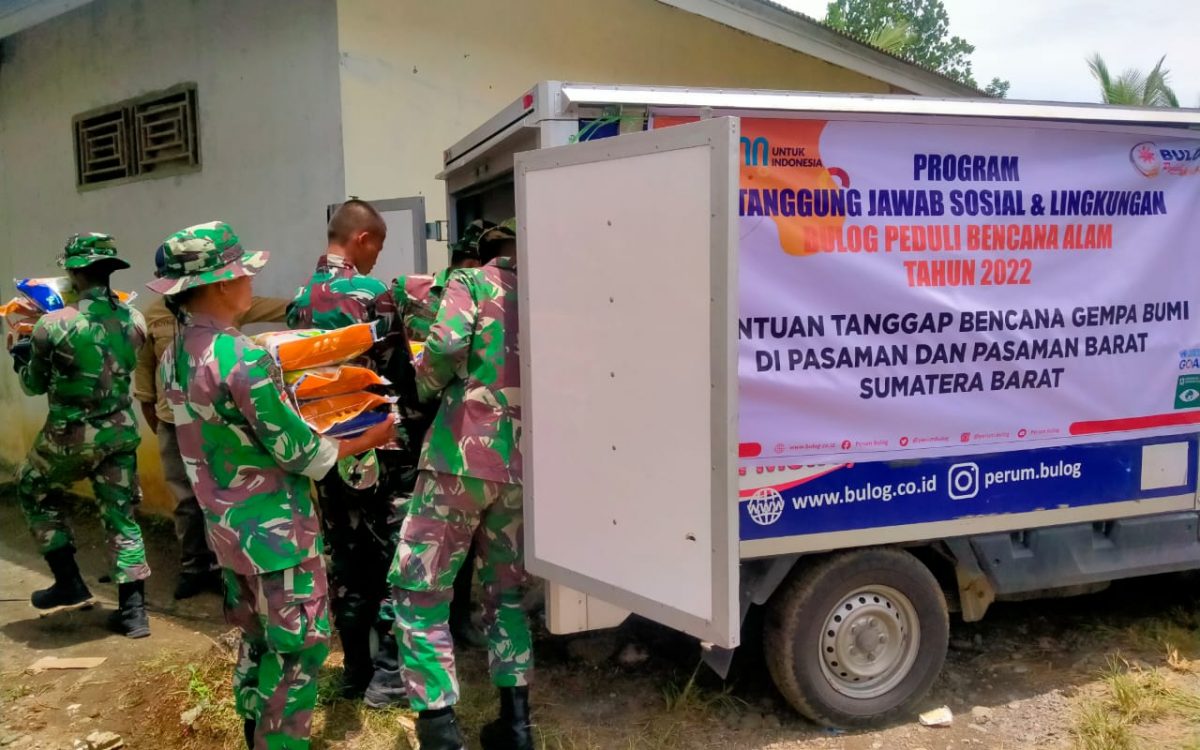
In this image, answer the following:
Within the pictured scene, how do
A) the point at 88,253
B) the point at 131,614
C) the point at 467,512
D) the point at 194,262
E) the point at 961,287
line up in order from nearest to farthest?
the point at 194,262 → the point at 467,512 → the point at 961,287 → the point at 88,253 → the point at 131,614

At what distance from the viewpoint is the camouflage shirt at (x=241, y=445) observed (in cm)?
259

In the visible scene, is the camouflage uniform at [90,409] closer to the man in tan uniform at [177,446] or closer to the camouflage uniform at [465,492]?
the man in tan uniform at [177,446]

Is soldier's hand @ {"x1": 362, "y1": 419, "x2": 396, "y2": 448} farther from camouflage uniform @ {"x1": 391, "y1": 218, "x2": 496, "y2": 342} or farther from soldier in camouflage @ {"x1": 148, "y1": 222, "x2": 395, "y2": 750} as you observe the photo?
camouflage uniform @ {"x1": 391, "y1": 218, "x2": 496, "y2": 342}

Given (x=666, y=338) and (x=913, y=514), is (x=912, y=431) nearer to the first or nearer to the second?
(x=913, y=514)

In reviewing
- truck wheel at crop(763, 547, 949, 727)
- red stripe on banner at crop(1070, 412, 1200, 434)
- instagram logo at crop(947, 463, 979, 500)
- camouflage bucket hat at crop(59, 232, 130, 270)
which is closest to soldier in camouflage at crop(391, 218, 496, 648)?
truck wheel at crop(763, 547, 949, 727)

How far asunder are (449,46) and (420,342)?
2.75 m

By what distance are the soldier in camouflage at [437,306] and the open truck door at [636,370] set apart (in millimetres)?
458

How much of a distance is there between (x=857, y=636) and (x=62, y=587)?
4.06 m

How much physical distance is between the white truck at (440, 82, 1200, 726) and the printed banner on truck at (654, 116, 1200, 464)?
0.01 meters

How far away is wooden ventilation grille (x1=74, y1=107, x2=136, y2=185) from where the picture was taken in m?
6.27

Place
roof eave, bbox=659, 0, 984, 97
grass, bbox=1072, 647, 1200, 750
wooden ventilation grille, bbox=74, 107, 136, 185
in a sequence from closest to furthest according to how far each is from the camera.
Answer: grass, bbox=1072, 647, 1200, 750
roof eave, bbox=659, 0, 984, 97
wooden ventilation grille, bbox=74, 107, 136, 185

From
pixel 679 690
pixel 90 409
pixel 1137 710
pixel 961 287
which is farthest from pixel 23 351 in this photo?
pixel 1137 710

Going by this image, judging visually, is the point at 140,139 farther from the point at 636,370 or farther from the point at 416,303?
the point at 636,370

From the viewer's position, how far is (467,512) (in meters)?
3.11
